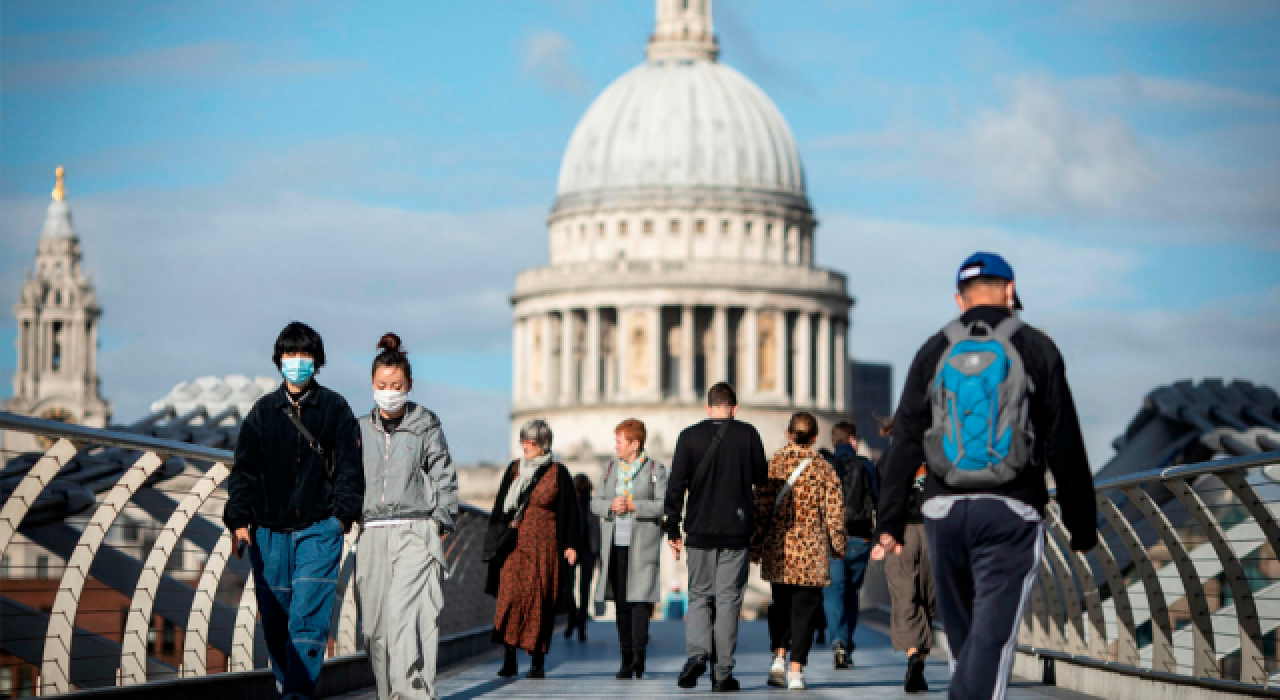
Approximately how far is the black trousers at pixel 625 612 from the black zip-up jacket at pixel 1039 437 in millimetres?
9000

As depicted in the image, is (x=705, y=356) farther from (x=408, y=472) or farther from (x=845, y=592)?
(x=408, y=472)

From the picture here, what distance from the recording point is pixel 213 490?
13195 millimetres

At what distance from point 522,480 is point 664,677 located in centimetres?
224

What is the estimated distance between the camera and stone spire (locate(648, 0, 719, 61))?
398ft

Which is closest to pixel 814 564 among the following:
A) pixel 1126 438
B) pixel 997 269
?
pixel 997 269

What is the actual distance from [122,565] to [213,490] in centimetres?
206

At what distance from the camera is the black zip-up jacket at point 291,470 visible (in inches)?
466

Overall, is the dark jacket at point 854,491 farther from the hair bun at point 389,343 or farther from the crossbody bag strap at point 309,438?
the crossbody bag strap at point 309,438

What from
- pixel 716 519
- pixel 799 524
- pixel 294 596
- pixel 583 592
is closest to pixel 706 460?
pixel 716 519

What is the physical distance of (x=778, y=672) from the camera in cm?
1706

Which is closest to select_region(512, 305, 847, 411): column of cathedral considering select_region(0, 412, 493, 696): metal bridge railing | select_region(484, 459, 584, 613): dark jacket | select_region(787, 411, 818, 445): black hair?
select_region(484, 459, 584, 613): dark jacket

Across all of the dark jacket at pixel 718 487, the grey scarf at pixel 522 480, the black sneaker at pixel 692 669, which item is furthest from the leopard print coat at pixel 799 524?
the grey scarf at pixel 522 480

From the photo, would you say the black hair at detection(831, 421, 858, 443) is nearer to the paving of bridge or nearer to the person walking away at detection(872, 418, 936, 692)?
the paving of bridge

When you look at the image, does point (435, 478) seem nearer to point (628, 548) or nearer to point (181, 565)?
point (181, 565)
